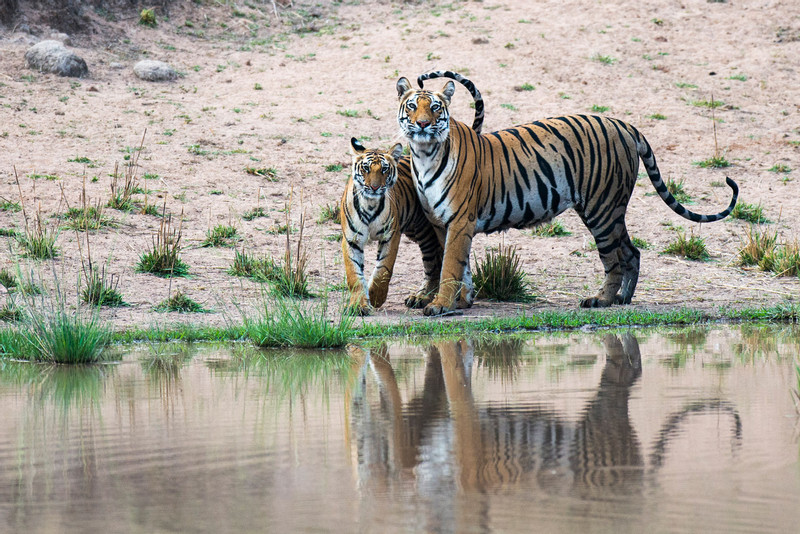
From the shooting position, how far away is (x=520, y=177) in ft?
31.1

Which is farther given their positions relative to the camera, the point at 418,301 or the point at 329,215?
the point at 329,215

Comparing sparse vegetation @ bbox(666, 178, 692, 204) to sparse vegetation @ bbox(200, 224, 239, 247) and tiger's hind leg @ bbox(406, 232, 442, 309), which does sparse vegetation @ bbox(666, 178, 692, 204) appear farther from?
sparse vegetation @ bbox(200, 224, 239, 247)

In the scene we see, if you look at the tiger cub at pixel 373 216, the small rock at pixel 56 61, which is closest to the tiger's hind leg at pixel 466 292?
the tiger cub at pixel 373 216

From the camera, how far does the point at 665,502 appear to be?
310cm

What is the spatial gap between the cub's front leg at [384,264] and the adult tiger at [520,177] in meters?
0.47

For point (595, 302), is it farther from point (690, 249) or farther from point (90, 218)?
point (90, 218)

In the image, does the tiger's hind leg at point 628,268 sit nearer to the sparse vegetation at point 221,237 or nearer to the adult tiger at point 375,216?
the adult tiger at point 375,216

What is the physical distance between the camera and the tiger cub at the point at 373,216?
8805mm

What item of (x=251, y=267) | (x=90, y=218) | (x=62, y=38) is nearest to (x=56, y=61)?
(x=62, y=38)

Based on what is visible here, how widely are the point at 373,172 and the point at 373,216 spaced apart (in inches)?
16.7

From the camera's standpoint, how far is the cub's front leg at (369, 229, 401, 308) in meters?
9.04

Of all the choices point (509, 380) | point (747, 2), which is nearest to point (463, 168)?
point (509, 380)

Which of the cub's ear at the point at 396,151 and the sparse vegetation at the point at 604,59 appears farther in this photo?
the sparse vegetation at the point at 604,59

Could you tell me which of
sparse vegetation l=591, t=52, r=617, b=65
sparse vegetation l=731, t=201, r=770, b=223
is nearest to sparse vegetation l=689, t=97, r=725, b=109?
sparse vegetation l=591, t=52, r=617, b=65
